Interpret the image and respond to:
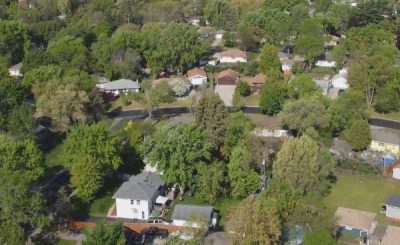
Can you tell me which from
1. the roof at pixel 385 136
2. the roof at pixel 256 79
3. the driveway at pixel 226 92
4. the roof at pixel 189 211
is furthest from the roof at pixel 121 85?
the roof at pixel 189 211

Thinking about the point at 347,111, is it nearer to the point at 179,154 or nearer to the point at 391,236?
the point at 391,236

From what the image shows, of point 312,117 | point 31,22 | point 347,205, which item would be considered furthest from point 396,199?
point 31,22

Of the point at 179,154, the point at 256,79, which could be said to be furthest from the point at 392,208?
the point at 256,79

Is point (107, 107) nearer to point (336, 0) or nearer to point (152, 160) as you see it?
point (152, 160)

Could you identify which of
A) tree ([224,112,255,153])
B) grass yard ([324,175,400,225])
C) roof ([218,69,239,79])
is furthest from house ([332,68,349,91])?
tree ([224,112,255,153])

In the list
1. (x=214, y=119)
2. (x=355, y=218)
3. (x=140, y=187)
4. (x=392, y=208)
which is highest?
(x=214, y=119)
